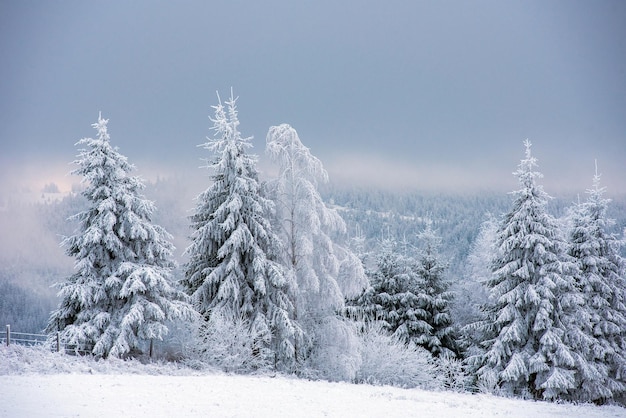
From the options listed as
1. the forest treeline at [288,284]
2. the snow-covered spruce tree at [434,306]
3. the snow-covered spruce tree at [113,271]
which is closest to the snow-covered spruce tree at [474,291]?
the snow-covered spruce tree at [434,306]

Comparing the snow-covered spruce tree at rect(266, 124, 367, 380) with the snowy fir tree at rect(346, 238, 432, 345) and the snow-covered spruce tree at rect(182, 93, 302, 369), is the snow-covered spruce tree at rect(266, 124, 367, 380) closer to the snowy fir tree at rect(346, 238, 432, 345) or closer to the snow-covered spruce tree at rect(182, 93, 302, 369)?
the snow-covered spruce tree at rect(182, 93, 302, 369)

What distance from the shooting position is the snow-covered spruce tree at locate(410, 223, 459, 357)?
36.0 metres

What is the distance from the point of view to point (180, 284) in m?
26.1

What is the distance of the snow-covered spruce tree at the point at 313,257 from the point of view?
24.3 metres

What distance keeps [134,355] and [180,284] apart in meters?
4.49

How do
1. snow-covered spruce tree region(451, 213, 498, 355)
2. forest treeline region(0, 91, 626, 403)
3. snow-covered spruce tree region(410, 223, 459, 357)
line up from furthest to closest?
snow-covered spruce tree region(451, 213, 498, 355) < snow-covered spruce tree region(410, 223, 459, 357) < forest treeline region(0, 91, 626, 403)

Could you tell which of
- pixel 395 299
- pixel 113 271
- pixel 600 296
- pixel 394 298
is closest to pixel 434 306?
pixel 395 299

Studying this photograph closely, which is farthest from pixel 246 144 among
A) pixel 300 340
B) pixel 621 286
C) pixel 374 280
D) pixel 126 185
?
pixel 621 286

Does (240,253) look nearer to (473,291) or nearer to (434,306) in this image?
(434,306)

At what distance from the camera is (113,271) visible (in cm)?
2273

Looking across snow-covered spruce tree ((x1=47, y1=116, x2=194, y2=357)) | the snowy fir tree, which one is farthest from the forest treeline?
the snowy fir tree

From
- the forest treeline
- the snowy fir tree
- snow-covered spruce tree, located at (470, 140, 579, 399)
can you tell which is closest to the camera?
the forest treeline

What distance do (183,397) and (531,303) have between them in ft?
67.2

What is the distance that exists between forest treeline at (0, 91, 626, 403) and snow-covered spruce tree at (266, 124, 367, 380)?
0.25 ft
